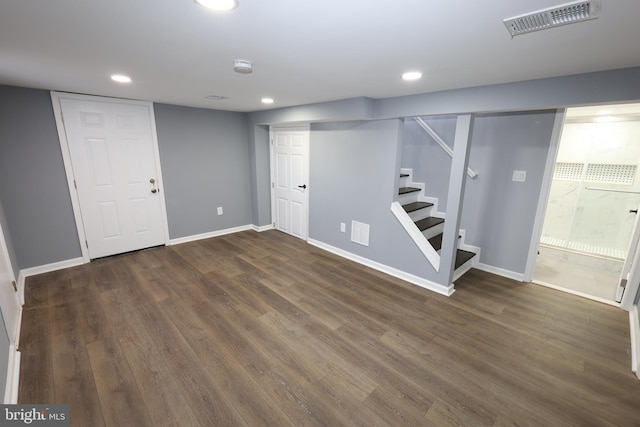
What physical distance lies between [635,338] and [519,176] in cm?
178

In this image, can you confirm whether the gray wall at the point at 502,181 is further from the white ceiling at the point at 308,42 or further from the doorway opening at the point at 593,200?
the white ceiling at the point at 308,42

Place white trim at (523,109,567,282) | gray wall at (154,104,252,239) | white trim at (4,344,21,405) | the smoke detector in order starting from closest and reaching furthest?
white trim at (4,344,21,405)
the smoke detector
white trim at (523,109,567,282)
gray wall at (154,104,252,239)

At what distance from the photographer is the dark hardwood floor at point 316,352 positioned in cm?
167

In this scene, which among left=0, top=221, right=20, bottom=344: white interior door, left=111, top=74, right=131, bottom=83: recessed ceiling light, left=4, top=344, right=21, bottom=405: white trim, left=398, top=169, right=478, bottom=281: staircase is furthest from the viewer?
left=398, top=169, right=478, bottom=281: staircase

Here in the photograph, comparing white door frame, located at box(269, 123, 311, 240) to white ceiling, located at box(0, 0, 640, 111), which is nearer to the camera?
white ceiling, located at box(0, 0, 640, 111)

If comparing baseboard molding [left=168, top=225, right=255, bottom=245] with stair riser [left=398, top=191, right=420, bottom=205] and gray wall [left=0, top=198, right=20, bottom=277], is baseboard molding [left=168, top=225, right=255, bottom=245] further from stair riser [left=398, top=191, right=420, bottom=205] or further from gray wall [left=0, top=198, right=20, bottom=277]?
stair riser [left=398, top=191, right=420, bottom=205]

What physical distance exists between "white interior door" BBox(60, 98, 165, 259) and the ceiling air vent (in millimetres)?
4212

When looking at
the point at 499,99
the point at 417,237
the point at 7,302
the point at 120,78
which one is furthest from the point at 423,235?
the point at 7,302

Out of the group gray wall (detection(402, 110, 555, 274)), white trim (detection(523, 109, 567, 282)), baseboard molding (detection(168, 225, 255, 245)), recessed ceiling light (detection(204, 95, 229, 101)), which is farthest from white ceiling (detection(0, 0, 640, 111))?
baseboard molding (detection(168, 225, 255, 245))

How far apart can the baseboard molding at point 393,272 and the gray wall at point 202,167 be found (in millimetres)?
1798

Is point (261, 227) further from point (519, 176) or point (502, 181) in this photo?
point (519, 176)

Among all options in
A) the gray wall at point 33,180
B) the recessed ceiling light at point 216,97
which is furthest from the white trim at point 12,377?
the recessed ceiling light at point 216,97

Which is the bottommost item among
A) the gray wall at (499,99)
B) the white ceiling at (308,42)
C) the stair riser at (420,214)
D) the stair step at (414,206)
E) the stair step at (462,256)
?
the stair step at (462,256)

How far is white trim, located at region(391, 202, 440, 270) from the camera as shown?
3.06 m
